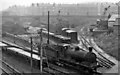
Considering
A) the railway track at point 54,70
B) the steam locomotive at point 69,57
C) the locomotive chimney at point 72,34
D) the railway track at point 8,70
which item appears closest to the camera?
the steam locomotive at point 69,57

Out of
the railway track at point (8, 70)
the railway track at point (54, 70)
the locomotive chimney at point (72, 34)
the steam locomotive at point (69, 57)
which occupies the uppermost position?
the locomotive chimney at point (72, 34)

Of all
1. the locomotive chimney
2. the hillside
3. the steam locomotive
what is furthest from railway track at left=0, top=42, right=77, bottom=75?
the locomotive chimney

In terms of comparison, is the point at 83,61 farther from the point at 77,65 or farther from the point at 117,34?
the point at 117,34

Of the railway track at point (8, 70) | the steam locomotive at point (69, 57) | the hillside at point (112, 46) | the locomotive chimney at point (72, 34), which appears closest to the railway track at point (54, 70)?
the railway track at point (8, 70)

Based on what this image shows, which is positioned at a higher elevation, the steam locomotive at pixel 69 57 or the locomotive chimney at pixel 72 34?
the locomotive chimney at pixel 72 34

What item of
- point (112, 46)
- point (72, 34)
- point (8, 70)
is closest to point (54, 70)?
point (8, 70)

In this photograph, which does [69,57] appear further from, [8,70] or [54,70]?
[8,70]

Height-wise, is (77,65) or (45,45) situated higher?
(45,45)

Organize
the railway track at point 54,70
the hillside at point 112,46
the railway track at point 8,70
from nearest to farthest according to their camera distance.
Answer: the railway track at point 54,70 → the railway track at point 8,70 → the hillside at point 112,46

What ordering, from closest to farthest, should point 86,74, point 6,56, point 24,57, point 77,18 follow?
point 86,74 < point 24,57 < point 6,56 < point 77,18

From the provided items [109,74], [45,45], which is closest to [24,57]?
[45,45]

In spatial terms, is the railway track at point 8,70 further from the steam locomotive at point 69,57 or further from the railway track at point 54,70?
the steam locomotive at point 69,57
